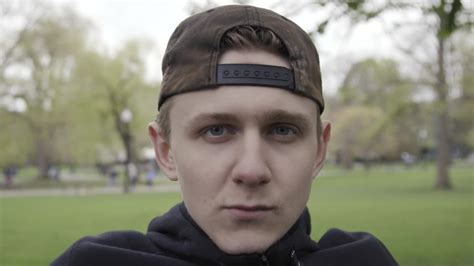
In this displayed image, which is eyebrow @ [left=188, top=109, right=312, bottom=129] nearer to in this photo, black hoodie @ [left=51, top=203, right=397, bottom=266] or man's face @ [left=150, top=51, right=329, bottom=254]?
man's face @ [left=150, top=51, right=329, bottom=254]

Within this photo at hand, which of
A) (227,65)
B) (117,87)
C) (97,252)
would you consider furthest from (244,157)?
(117,87)

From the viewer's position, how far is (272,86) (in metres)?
1.42

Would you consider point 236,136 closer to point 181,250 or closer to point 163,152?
point 163,152

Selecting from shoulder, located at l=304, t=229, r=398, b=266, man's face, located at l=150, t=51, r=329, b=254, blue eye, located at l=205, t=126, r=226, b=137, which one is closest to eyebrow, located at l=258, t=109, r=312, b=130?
man's face, located at l=150, t=51, r=329, b=254

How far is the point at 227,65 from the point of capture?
143cm

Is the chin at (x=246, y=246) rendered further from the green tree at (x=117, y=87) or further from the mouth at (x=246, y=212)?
the green tree at (x=117, y=87)

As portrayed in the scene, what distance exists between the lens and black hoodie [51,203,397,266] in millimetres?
1529

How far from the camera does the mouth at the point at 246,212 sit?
1393 mm

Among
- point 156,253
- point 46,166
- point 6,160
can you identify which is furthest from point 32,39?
point 156,253

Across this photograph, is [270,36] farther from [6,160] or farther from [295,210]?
[6,160]

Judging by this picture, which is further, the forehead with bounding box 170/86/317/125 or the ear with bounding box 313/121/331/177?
the ear with bounding box 313/121/331/177

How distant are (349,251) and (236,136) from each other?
0.66 m

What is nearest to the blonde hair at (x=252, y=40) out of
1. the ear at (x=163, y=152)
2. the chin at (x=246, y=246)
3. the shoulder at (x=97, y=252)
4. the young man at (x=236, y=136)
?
the young man at (x=236, y=136)

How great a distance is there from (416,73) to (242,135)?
2424cm
